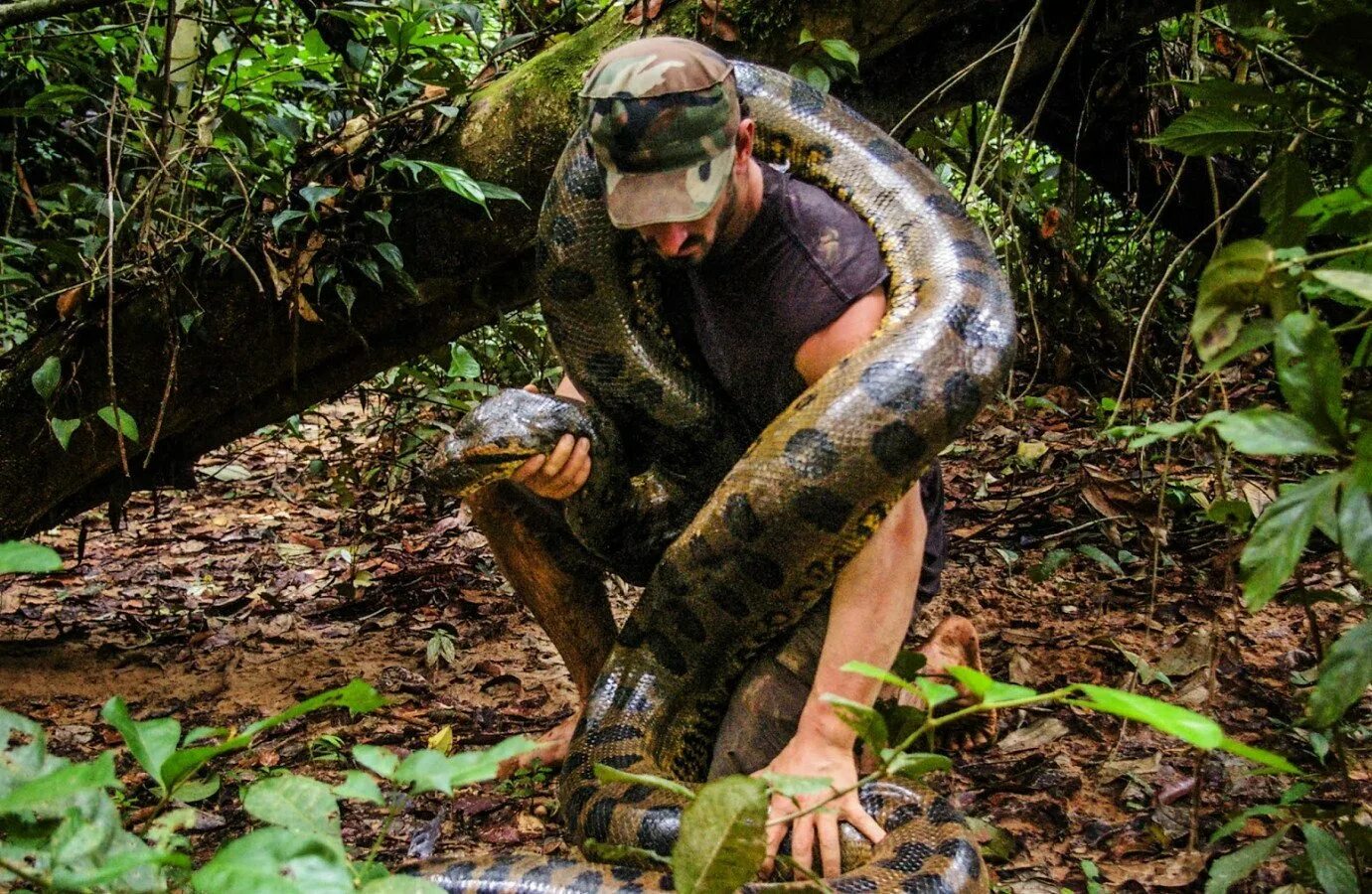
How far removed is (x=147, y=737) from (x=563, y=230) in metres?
2.27

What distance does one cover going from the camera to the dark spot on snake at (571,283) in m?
3.66

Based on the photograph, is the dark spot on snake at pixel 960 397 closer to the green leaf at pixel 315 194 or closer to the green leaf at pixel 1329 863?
the green leaf at pixel 1329 863

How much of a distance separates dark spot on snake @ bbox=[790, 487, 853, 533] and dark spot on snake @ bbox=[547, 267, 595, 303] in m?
1.11

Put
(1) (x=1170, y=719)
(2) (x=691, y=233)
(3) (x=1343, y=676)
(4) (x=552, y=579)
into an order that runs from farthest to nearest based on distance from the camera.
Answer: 1. (4) (x=552, y=579)
2. (2) (x=691, y=233)
3. (3) (x=1343, y=676)
4. (1) (x=1170, y=719)

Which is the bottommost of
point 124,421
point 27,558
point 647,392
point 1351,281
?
point 647,392

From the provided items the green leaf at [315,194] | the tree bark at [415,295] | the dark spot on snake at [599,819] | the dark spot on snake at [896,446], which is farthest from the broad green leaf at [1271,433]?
the green leaf at [315,194]

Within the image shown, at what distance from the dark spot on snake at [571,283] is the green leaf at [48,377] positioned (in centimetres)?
197

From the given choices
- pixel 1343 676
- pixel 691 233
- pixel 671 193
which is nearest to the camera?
pixel 1343 676

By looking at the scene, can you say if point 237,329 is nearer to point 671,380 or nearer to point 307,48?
point 307,48

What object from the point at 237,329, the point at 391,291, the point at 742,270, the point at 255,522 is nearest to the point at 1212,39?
the point at 742,270

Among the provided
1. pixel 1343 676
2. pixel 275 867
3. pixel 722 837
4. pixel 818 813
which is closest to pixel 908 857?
pixel 818 813

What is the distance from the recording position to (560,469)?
346 cm

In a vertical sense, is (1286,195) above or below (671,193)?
below

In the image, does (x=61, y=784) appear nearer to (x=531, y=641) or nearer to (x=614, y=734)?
(x=614, y=734)
